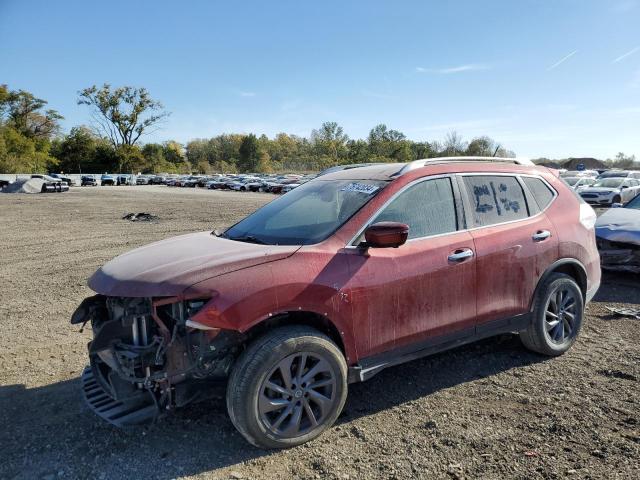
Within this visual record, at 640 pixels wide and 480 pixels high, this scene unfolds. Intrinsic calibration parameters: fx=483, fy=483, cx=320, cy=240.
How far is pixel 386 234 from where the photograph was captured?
10.4 ft

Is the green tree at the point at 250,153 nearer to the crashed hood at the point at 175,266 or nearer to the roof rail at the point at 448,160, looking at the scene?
the roof rail at the point at 448,160

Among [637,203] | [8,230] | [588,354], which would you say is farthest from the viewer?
[8,230]

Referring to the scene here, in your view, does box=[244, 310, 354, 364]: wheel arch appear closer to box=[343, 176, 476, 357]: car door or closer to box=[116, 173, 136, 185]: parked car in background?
box=[343, 176, 476, 357]: car door

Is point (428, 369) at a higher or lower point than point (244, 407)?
lower

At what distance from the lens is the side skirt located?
330 centimetres

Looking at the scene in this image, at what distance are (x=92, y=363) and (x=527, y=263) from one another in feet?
11.5

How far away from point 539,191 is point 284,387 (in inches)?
121

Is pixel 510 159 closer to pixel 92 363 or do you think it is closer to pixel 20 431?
pixel 92 363

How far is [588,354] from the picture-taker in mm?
4566

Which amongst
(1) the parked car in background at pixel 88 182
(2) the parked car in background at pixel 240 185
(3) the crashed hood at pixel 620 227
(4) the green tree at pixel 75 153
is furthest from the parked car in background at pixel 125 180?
(3) the crashed hood at pixel 620 227

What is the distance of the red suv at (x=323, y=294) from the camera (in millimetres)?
2889

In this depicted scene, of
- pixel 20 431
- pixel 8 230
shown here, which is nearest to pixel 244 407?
pixel 20 431

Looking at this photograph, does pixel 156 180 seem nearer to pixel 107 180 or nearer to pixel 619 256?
pixel 107 180

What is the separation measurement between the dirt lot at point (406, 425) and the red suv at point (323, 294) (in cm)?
28
